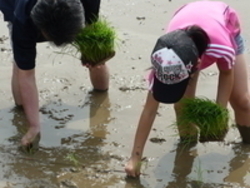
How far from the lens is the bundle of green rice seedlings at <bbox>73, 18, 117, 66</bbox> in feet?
14.1

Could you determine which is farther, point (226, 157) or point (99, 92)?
point (99, 92)

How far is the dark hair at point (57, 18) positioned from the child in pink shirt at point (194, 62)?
0.57m

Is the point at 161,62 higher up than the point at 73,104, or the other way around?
the point at 161,62

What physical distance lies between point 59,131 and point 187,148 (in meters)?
0.95

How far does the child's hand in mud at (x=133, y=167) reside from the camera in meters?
3.69

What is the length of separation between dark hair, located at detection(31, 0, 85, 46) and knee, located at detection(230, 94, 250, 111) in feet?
3.90

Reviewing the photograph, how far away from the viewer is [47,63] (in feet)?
17.6

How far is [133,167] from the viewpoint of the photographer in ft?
12.1

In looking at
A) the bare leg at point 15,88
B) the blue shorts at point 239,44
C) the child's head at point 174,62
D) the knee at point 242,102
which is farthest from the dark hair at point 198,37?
the bare leg at point 15,88

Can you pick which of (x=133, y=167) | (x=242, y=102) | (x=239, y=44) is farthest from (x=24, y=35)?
(x=242, y=102)

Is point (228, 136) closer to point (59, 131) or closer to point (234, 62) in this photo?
point (234, 62)

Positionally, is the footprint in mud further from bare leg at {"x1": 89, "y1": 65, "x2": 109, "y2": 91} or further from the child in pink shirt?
bare leg at {"x1": 89, "y1": 65, "x2": 109, "y2": 91}

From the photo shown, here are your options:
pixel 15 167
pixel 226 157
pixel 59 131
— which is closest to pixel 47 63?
pixel 59 131

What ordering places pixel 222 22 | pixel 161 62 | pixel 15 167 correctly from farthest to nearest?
1. pixel 15 167
2. pixel 222 22
3. pixel 161 62
